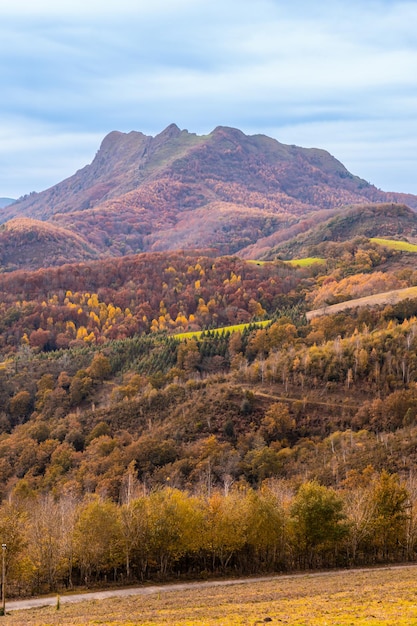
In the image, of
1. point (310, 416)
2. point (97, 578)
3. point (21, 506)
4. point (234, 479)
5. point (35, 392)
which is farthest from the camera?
point (35, 392)

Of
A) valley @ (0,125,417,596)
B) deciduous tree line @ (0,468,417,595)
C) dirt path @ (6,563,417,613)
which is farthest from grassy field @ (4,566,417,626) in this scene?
valley @ (0,125,417,596)

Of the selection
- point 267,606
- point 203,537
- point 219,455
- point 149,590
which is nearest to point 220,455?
A: point 219,455

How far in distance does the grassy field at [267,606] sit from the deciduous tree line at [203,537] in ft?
22.2

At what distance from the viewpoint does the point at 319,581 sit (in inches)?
2377

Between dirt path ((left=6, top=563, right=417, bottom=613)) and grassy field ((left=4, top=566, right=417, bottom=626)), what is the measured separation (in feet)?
4.19

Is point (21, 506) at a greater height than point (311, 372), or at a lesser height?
lesser

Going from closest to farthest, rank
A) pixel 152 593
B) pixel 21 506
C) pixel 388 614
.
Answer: pixel 388 614, pixel 152 593, pixel 21 506

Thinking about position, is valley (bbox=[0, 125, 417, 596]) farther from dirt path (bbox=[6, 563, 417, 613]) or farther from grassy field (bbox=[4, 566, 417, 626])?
grassy field (bbox=[4, 566, 417, 626])

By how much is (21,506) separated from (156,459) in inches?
1530

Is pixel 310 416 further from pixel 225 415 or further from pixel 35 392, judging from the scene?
pixel 35 392

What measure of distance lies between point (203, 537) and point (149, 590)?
29.4 ft

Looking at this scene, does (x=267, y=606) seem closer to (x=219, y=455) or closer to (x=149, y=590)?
(x=149, y=590)

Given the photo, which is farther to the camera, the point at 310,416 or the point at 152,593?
the point at 310,416

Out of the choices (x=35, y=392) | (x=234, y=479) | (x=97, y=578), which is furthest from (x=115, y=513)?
(x=35, y=392)
